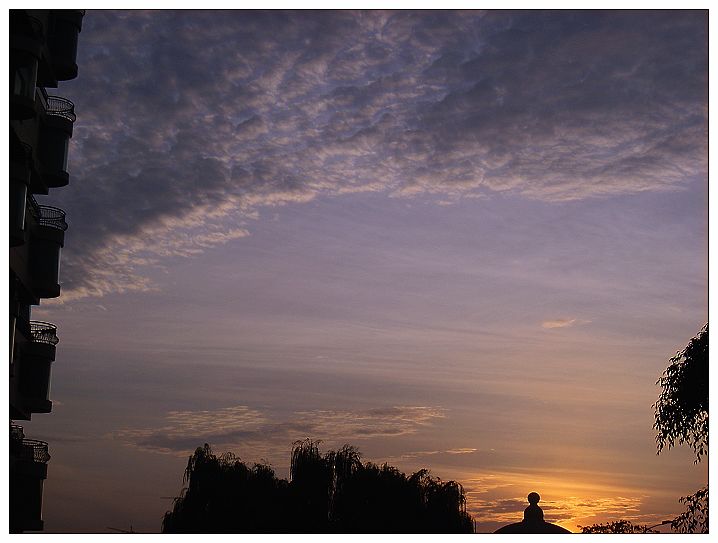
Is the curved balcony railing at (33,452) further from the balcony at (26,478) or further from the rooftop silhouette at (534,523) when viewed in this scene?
the rooftop silhouette at (534,523)

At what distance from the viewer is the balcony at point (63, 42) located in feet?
87.8

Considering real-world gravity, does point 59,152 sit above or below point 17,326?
above

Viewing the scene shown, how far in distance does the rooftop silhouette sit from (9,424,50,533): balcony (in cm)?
1262

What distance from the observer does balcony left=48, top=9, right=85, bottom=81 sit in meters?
26.8

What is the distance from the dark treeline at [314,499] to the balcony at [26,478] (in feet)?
24.1

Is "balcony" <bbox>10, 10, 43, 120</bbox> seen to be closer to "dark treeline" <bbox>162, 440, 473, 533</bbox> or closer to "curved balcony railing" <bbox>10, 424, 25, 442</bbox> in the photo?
"curved balcony railing" <bbox>10, 424, 25, 442</bbox>

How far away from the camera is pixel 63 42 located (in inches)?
1065

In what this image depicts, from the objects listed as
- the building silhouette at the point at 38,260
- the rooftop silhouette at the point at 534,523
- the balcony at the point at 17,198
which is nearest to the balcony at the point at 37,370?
the building silhouette at the point at 38,260

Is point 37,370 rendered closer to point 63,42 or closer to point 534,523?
point 63,42
